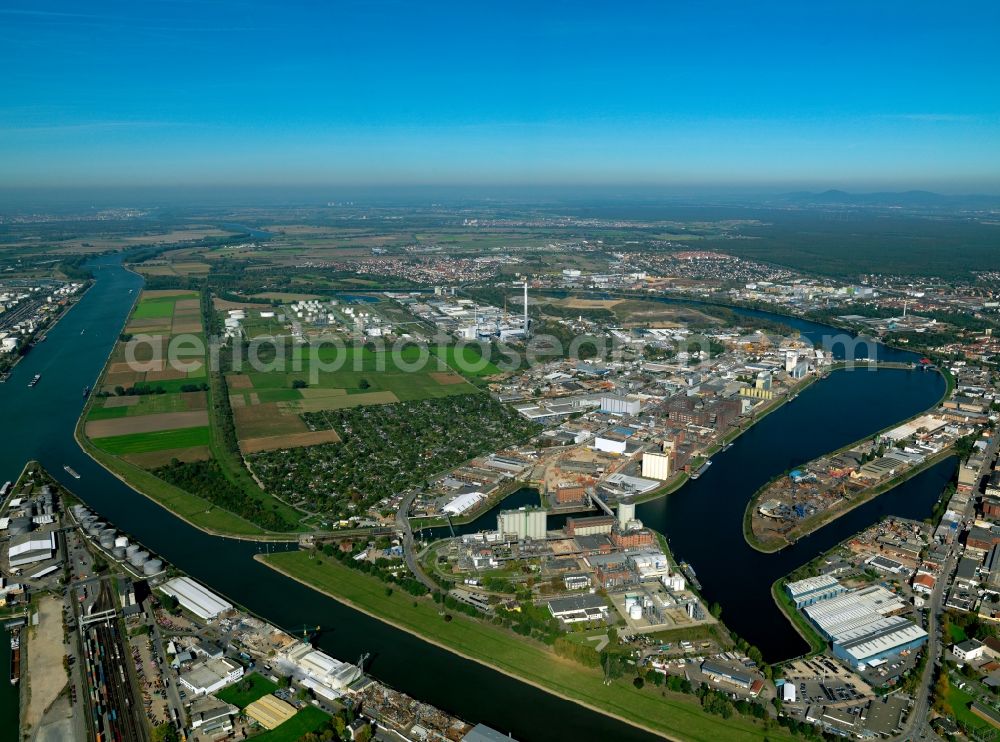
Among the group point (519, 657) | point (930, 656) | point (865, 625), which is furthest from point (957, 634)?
point (519, 657)

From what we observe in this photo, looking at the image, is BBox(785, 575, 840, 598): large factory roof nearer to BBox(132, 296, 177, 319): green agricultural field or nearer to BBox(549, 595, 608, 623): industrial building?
BBox(549, 595, 608, 623): industrial building

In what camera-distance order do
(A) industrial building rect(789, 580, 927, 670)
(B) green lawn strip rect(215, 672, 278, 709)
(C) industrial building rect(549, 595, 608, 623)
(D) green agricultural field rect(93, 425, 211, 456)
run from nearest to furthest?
(B) green lawn strip rect(215, 672, 278, 709), (A) industrial building rect(789, 580, 927, 670), (C) industrial building rect(549, 595, 608, 623), (D) green agricultural field rect(93, 425, 211, 456)

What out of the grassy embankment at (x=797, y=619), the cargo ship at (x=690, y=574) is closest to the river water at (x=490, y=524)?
the grassy embankment at (x=797, y=619)

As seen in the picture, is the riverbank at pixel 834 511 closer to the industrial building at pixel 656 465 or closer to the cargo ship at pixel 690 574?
the cargo ship at pixel 690 574

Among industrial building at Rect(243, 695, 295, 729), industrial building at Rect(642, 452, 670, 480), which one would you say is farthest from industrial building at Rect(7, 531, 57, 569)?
industrial building at Rect(642, 452, 670, 480)

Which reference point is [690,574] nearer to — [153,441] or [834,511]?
[834,511]

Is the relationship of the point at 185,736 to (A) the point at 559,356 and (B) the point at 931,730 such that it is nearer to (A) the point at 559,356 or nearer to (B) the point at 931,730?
(B) the point at 931,730

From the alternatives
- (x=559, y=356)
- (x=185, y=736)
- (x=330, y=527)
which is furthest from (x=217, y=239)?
(x=185, y=736)
